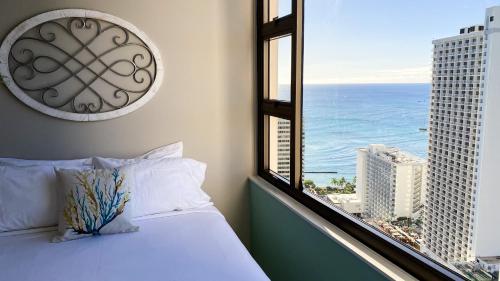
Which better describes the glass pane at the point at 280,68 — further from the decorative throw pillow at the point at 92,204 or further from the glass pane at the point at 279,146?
the decorative throw pillow at the point at 92,204

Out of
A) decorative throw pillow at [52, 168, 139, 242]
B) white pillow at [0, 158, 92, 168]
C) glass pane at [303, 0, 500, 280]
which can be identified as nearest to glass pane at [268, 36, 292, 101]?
glass pane at [303, 0, 500, 280]

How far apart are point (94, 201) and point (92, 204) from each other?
0.06ft

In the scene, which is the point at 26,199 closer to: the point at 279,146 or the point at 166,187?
the point at 166,187

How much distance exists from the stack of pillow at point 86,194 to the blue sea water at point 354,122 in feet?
2.84

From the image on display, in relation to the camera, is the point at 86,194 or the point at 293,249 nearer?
the point at 86,194

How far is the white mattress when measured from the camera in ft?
4.85

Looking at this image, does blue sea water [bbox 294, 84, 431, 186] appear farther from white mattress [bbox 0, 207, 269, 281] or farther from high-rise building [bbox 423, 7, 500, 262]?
white mattress [bbox 0, 207, 269, 281]

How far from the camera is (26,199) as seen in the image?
1.96 meters

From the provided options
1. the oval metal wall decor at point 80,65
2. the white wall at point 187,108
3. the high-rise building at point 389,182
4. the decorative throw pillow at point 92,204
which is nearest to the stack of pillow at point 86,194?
the decorative throw pillow at point 92,204

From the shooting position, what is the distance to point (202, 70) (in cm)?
256

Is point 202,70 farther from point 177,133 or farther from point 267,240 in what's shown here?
point 267,240

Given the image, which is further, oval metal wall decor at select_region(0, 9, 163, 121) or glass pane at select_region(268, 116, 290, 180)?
glass pane at select_region(268, 116, 290, 180)

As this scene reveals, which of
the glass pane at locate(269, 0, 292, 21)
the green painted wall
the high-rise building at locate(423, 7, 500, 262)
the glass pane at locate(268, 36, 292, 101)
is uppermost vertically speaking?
the glass pane at locate(269, 0, 292, 21)

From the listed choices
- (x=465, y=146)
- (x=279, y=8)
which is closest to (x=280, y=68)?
(x=279, y=8)
